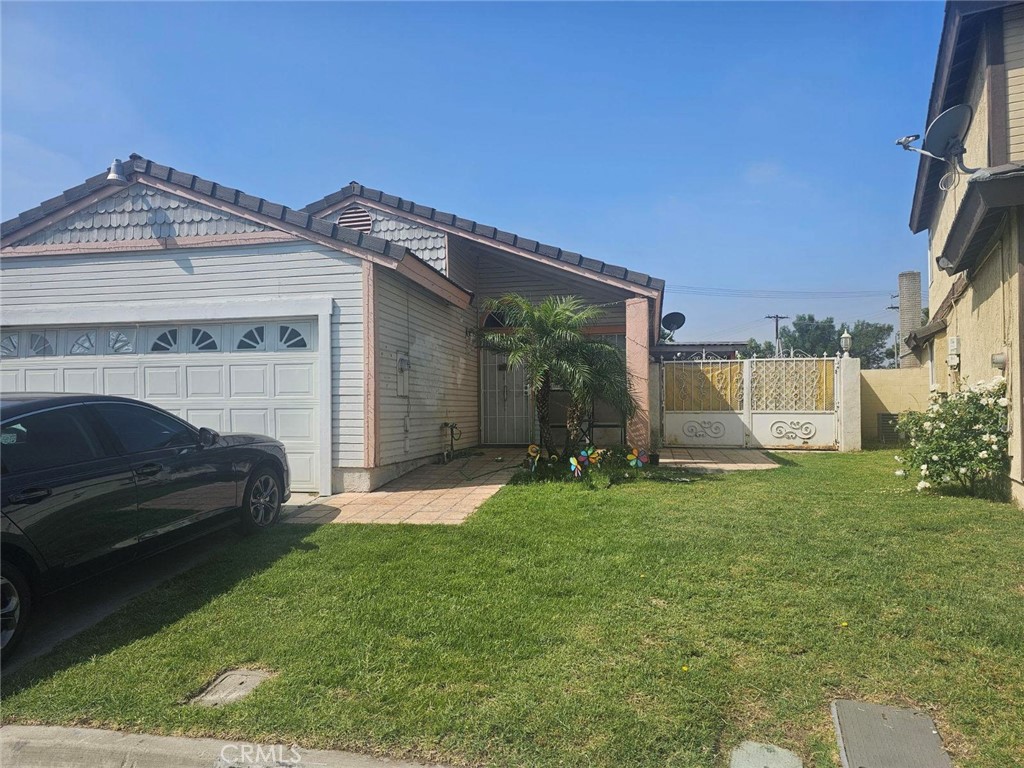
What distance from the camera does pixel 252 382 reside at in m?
7.99

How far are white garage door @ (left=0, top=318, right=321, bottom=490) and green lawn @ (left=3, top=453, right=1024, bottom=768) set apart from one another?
2814mm

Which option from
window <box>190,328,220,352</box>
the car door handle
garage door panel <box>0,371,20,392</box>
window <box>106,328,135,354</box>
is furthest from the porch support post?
garage door panel <box>0,371,20,392</box>

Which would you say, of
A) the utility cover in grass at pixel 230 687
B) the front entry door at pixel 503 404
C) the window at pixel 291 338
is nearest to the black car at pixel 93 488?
the utility cover in grass at pixel 230 687

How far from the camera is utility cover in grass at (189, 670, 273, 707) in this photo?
2.93m

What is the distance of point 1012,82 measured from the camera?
25.3 feet

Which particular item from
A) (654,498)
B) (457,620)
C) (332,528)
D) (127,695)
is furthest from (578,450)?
(127,695)

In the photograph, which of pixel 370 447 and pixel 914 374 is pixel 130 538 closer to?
pixel 370 447

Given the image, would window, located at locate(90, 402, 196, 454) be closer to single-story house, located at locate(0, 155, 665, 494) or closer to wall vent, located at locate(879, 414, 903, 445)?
single-story house, located at locate(0, 155, 665, 494)

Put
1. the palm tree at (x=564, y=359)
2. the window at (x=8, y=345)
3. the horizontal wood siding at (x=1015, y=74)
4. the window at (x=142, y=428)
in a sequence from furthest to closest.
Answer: the window at (x=8, y=345) < the palm tree at (x=564, y=359) < the horizontal wood siding at (x=1015, y=74) < the window at (x=142, y=428)

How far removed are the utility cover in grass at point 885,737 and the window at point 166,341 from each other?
8564 mm

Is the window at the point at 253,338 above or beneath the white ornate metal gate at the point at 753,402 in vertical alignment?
above

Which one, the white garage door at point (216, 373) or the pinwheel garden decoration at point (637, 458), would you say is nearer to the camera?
the white garage door at point (216, 373)

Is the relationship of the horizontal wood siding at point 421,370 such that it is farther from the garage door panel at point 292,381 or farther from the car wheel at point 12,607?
the car wheel at point 12,607

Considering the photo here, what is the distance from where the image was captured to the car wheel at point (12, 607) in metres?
3.35
